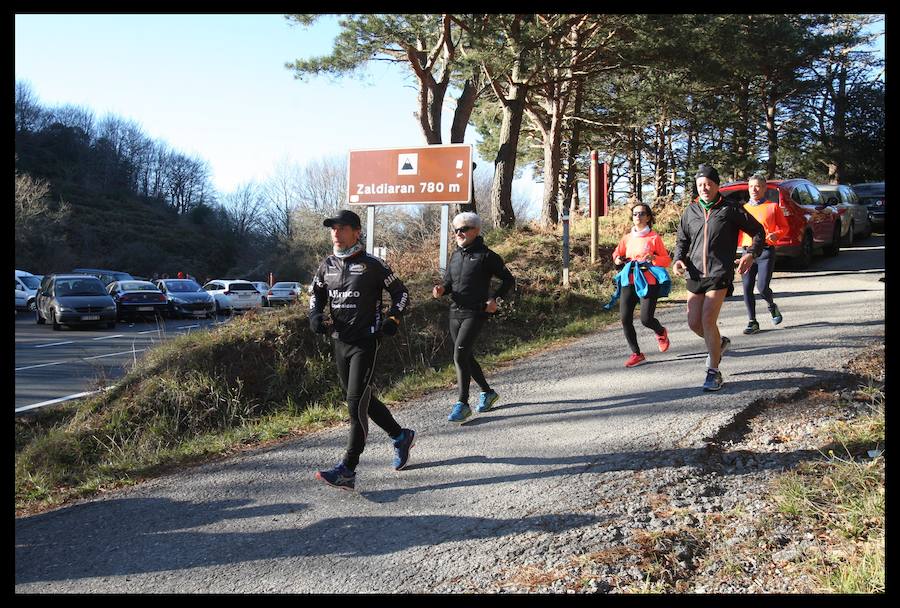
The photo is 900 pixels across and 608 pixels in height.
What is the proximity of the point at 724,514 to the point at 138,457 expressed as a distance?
5589 mm

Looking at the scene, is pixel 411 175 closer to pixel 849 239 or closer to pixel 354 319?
pixel 354 319

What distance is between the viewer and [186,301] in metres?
28.1

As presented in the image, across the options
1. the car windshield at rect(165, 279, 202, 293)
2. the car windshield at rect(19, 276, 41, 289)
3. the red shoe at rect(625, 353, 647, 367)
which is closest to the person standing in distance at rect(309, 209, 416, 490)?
the red shoe at rect(625, 353, 647, 367)

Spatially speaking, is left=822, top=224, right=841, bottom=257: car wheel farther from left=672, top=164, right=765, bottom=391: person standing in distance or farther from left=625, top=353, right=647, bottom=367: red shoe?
left=672, top=164, right=765, bottom=391: person standing in distance

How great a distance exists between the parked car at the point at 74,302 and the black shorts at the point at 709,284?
815 inches

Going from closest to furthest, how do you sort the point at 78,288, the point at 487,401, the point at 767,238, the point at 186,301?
the point at 487,401 < the point at 767,238 < the point at 78,288 < the point at 186,301

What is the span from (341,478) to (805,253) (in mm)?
12743

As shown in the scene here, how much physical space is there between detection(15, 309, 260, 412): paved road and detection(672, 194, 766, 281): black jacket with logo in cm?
733

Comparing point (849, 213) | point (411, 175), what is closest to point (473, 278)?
point (411, 175)

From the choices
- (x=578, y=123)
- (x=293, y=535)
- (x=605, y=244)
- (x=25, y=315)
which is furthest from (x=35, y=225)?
(x=293, y=535)

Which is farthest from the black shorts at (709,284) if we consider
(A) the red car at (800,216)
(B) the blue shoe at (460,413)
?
(A) the red car at (800,216)

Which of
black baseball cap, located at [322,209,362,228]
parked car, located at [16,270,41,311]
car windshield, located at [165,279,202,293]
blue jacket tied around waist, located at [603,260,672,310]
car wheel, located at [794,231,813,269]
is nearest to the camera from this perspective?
black baseball cap, located at [322,209,362,228]

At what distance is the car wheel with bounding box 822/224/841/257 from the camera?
53.1ft
